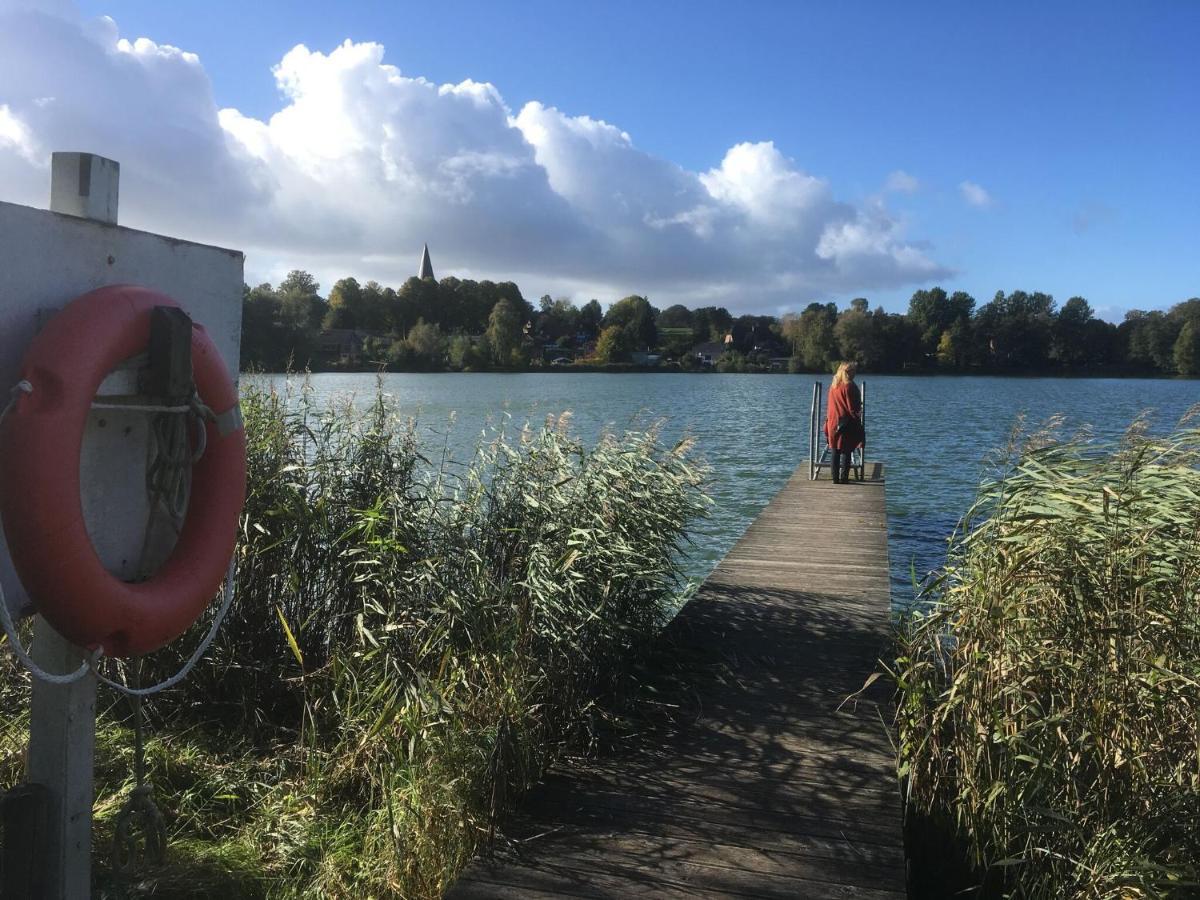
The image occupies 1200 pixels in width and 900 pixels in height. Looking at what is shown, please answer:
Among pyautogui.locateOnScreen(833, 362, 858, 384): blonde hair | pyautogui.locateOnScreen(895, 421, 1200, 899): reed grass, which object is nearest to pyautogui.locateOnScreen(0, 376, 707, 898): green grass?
pyautogui.locateOnScreen(895, 421, 1200, 899): reed grass

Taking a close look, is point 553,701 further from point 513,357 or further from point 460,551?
point 513,357

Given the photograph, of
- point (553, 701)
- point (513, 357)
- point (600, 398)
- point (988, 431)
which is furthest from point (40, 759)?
point (513, 357)

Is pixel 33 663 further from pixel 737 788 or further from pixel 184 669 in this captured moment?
pixel 737 788

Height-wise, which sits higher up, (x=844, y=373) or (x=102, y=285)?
(x=844, y=373)

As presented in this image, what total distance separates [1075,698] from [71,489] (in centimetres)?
293

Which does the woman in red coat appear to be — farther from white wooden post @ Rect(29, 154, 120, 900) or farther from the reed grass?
white wooden post @ Rect(29, 154, 120, 900)

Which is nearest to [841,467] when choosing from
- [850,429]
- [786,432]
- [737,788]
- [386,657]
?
[850,429]

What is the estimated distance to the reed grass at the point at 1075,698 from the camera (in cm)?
273

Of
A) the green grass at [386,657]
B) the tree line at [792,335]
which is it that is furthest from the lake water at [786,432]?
the tree line at [792,335]

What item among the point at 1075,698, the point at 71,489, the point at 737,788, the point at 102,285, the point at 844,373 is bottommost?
the point at 737,788

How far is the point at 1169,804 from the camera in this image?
262cm

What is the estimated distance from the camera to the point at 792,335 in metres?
71.1

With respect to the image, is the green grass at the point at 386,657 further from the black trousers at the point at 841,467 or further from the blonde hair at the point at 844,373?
the black trousers at the point at 841,467

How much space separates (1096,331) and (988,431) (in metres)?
49.9
